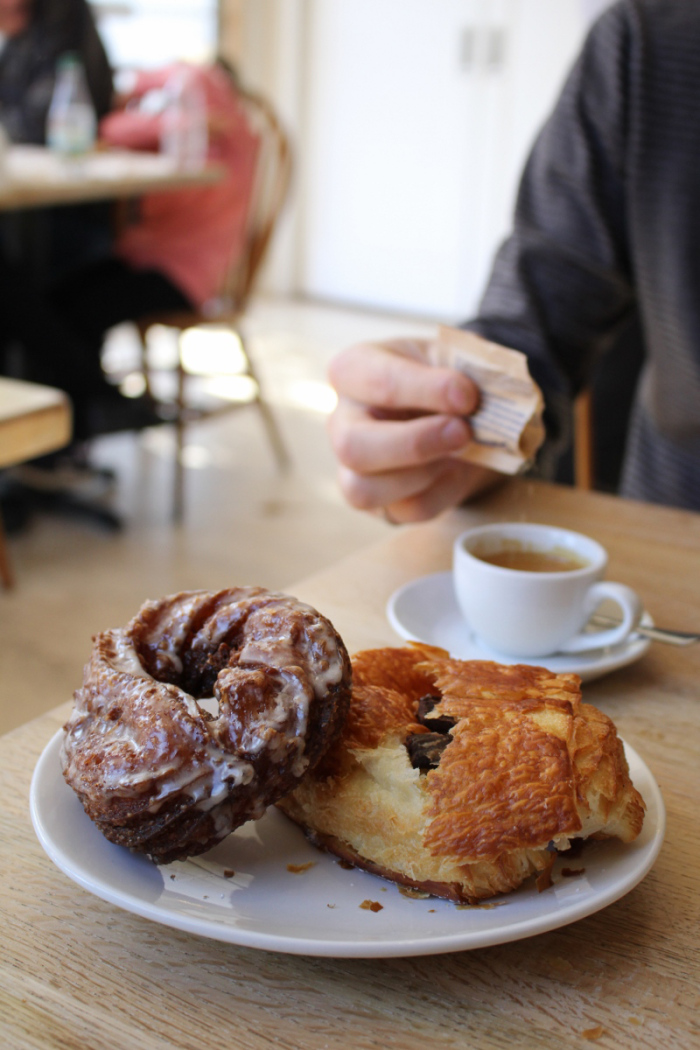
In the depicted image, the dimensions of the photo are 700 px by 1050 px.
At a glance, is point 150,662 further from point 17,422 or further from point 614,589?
point 17,422

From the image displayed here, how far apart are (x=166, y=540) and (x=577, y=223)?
5.41ft

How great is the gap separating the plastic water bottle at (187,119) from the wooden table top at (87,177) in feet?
0.19

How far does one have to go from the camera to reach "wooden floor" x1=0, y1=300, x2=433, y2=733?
2006 mm

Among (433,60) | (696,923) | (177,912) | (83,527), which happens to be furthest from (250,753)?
(433,60)

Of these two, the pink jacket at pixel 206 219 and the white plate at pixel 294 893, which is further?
the pink jacket at pixel 206 219

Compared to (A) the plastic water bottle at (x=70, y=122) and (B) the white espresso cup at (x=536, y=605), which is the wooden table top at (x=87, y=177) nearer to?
(A) the plastic water bottle at (x=70, y=122)

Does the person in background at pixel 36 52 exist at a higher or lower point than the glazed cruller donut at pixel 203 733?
higher

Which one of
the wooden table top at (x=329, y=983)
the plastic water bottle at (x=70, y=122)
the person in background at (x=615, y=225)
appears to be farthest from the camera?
the plastic water bottle at (x=70, y=122)

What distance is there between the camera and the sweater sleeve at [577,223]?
1.12 m

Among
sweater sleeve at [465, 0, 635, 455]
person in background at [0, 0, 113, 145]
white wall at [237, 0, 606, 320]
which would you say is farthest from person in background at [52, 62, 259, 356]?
white wall at [237, 0, 606, 320]

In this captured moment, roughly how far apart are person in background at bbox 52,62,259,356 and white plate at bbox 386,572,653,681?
2.20 meters

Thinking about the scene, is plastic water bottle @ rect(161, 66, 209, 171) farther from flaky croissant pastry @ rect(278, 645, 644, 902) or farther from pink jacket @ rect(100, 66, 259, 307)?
flaky croissant pastry @ rect(278, 645, 644, 902)

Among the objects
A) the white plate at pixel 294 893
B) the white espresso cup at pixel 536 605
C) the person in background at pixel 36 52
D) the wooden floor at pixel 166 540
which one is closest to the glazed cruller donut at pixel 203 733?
the white plate at pixel 294 893

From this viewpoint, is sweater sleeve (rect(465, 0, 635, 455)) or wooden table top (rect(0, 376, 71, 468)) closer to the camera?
sweater sleeve (rect(465, 0, 635, 455))
